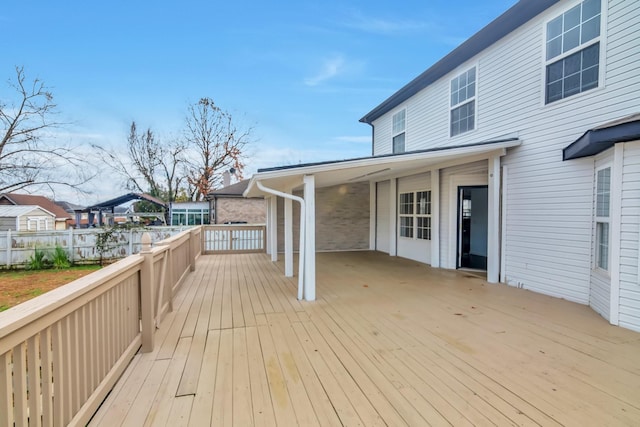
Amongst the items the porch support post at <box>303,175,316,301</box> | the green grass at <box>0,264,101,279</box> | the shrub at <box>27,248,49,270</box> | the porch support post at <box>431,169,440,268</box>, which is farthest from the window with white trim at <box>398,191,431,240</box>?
the shrub at <box>27,248,49,270</box>

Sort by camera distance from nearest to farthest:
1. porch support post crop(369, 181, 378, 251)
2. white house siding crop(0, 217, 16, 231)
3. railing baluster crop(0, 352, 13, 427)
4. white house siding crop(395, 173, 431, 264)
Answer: railing baluster crop(0, 352, 13, 427) → white house siding crop(395, 173, 431, 264) → porch support post crop(369, 181, 378, 251) → white house siding crop(0, 217, 16, 231)

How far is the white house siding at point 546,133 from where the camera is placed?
422 centimetres

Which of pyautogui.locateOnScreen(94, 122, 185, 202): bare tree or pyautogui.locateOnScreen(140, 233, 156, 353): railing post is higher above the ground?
pyautogui.locateOnScreen(94, 122, 185, 202): bare tree

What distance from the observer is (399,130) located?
9.61m

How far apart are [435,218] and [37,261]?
12.0m

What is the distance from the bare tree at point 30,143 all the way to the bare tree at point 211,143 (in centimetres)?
1068

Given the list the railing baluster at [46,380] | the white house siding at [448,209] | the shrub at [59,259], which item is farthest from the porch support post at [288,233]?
the shrub at [59,259]

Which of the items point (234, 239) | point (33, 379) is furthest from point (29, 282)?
point (33, 379)

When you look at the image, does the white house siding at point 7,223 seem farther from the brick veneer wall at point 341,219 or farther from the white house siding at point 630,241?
the white house siding at point 630,241

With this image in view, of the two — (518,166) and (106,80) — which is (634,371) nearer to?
(518,166)

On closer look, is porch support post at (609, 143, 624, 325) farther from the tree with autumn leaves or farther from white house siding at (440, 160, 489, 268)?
the tree with autumn leaves

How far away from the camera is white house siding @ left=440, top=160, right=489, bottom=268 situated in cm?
714

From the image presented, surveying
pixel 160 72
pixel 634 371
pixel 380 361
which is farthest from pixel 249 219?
pixel 634 371

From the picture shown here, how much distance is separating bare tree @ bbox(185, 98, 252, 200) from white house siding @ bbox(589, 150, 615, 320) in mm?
21607
